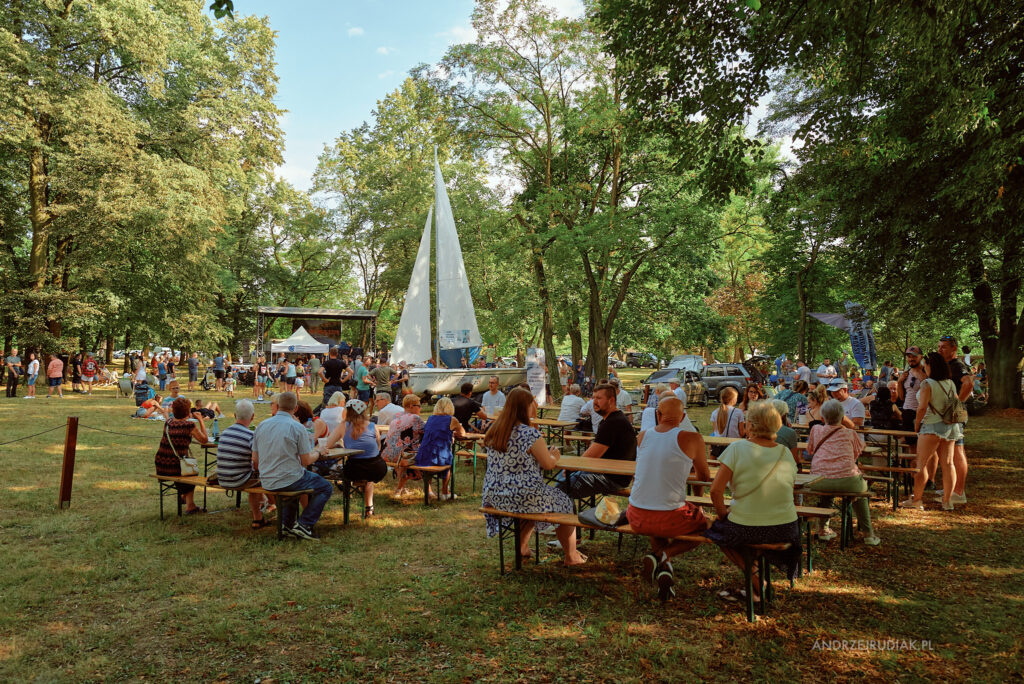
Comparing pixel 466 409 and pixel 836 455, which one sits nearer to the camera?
pixel 836 455

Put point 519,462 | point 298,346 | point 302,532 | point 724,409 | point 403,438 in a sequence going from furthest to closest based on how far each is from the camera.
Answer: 1. point 298,346
2. point 724,409
3. point 403,438
4. point 302,532
5. point 519,462

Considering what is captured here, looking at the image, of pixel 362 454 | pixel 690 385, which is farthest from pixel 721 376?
pixel 362 454

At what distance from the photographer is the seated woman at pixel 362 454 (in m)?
6.89

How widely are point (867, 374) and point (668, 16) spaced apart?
18216 mm

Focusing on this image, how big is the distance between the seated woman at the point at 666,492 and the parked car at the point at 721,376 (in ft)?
63.7

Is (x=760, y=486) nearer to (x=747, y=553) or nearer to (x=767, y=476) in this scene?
(x=767, y=476)

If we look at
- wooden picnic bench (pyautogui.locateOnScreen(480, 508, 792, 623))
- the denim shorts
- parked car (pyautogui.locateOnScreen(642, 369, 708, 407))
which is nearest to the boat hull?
parked car (pyautogui.locateOnScreen(642, 369, 708, 407))

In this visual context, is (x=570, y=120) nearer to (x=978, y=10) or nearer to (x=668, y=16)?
(x=668, y=16)

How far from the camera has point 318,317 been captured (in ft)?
115

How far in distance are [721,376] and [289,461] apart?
2012 centimetres

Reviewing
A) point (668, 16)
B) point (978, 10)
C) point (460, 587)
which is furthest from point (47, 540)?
point (978, 10)

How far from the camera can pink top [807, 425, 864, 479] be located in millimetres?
5609

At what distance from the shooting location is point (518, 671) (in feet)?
11.6

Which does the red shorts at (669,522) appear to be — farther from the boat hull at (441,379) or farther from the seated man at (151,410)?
the seated man at (151,410)
